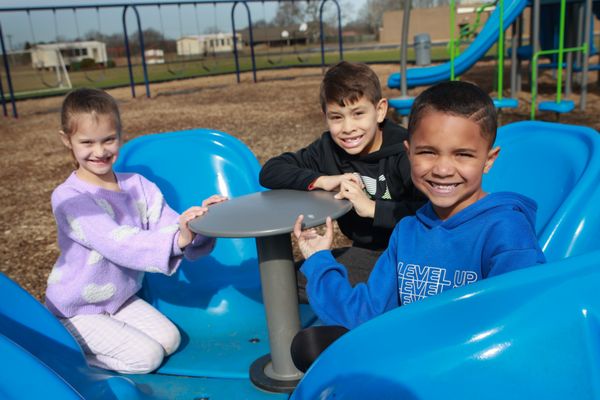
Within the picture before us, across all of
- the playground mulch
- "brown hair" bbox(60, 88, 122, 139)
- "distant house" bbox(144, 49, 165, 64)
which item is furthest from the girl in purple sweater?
"distant house" bbox(144, 49, 165, 64)

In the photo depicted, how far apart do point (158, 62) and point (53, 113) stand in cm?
735

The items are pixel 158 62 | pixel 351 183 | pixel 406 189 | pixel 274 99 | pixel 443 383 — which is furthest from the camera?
pixel 158 62

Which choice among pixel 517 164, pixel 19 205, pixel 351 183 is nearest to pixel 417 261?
pixel 351 183

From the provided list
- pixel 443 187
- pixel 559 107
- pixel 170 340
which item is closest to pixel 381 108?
pixel 443 187

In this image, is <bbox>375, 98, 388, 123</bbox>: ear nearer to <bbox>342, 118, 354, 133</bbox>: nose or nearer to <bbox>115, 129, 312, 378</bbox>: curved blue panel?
<bbox>342, 118, 354, 133</bbox>: nose

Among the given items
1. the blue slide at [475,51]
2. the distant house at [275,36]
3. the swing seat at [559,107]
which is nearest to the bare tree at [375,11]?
the distant house at [275,36]

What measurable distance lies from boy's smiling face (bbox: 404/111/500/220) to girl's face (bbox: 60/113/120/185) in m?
1.23

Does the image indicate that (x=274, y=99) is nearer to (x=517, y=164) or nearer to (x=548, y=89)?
(x=548, y=89)

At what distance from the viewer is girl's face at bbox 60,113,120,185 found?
7.06 feet

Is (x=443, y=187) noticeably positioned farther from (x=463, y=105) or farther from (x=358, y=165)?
(x=358, y=165)

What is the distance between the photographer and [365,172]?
2262 millimetres

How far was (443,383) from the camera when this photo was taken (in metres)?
0.98

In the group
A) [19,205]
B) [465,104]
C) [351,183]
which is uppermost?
[465,104]

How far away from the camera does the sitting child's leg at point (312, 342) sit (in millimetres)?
1781
